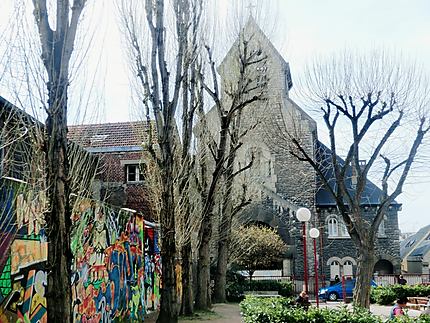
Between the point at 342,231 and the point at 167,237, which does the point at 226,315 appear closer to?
the point at 167,237

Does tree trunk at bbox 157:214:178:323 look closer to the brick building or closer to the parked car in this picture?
the brick building

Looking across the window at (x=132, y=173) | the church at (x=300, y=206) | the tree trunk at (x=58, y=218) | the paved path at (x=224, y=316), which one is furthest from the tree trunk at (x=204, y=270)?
the church at (x=300, y=206)

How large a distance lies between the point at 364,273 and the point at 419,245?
1830 inches

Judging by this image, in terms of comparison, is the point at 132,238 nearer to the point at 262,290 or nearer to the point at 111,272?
the point at 111,272

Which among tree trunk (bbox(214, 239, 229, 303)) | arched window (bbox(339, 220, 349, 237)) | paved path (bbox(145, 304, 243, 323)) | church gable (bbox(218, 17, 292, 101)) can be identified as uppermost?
church gable (bbox(218, 17, 292, 101))

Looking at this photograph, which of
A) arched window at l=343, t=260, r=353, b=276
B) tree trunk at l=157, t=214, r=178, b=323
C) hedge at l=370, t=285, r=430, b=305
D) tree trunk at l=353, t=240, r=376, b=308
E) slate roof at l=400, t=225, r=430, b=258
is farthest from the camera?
slate roof at l=400, t=225, r=430, b=258

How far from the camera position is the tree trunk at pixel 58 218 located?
24.9 ft

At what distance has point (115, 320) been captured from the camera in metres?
15.2

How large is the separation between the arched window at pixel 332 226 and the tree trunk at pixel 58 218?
33234mm

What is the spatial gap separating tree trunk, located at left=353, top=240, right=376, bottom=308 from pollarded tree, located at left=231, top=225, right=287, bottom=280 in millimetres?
16013

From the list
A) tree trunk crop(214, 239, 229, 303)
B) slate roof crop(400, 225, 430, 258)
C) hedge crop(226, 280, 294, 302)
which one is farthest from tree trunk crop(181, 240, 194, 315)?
slate roof crop(400, 225, 430, 258)

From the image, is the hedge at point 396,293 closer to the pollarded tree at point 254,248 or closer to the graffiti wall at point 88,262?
the pollarded tree at point 254,248

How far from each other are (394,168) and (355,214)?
2.10m

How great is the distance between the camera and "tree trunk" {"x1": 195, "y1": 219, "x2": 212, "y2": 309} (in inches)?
808
